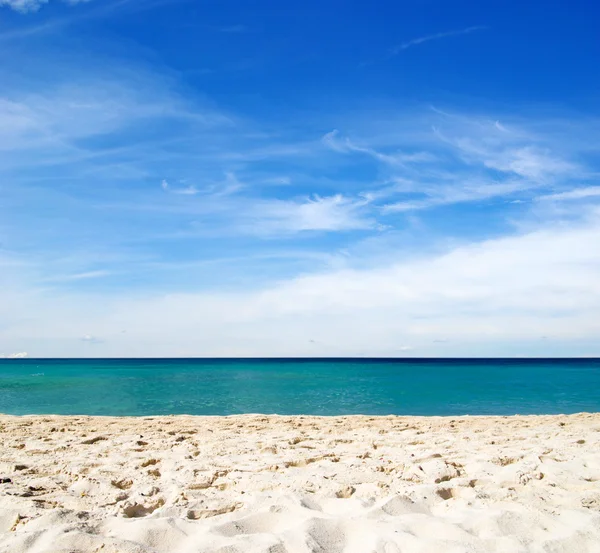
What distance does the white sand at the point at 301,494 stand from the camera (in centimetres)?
317

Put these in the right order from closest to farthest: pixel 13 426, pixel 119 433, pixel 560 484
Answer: pixel 560 484
pixel 119 433
pixel 13 426

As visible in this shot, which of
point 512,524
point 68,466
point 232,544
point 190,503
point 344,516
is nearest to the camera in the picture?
point 232,544

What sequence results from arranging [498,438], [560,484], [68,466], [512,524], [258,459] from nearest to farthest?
[512,524] → [560,484] → [68,466] → [258,459] → [498,438]

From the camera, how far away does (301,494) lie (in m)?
4.16

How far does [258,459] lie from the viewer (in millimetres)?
5906

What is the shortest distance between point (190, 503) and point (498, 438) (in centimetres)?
558

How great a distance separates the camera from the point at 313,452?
632 cm

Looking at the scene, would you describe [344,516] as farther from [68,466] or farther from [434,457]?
[68,466]

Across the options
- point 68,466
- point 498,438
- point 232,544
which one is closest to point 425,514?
point 232,544

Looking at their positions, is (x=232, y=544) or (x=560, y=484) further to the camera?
(x=560, y=484)

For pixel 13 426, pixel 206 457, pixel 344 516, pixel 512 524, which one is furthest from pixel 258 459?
pixel 13 426

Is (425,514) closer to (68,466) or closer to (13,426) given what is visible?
(68,466)

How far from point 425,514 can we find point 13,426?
29.1 feet

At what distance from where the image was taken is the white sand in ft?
10.4
